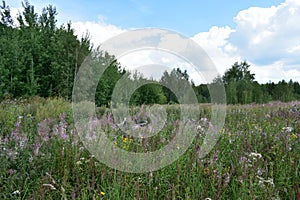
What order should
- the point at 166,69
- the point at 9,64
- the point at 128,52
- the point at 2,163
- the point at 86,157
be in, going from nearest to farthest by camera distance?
the point at 2,163
the point at 86,157
the point at 128,52
the point at 166,69
the point at 9,64

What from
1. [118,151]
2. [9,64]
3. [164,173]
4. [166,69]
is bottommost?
[164,173]

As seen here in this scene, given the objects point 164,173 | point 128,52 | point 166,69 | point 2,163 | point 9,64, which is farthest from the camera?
point 9,64

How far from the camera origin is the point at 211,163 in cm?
224

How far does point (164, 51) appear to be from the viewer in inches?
115

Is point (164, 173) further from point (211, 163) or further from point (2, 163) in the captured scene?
point (2, 163)

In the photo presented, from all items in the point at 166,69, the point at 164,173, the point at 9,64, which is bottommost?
the point at 164,173

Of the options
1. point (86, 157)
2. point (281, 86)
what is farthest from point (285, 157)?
point (281, 86)

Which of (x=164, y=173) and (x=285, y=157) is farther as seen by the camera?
(x=285, y=157)

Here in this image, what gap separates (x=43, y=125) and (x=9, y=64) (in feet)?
65.1

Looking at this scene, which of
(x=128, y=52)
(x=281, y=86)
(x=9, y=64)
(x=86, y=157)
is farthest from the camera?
(x=281, y=86)

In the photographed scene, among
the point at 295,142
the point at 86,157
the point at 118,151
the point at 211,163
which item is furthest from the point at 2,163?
the point at 295,142

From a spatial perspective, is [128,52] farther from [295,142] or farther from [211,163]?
[295,142]

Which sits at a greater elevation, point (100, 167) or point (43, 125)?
point (43, 125)

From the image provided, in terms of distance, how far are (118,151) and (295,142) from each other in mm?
2226
